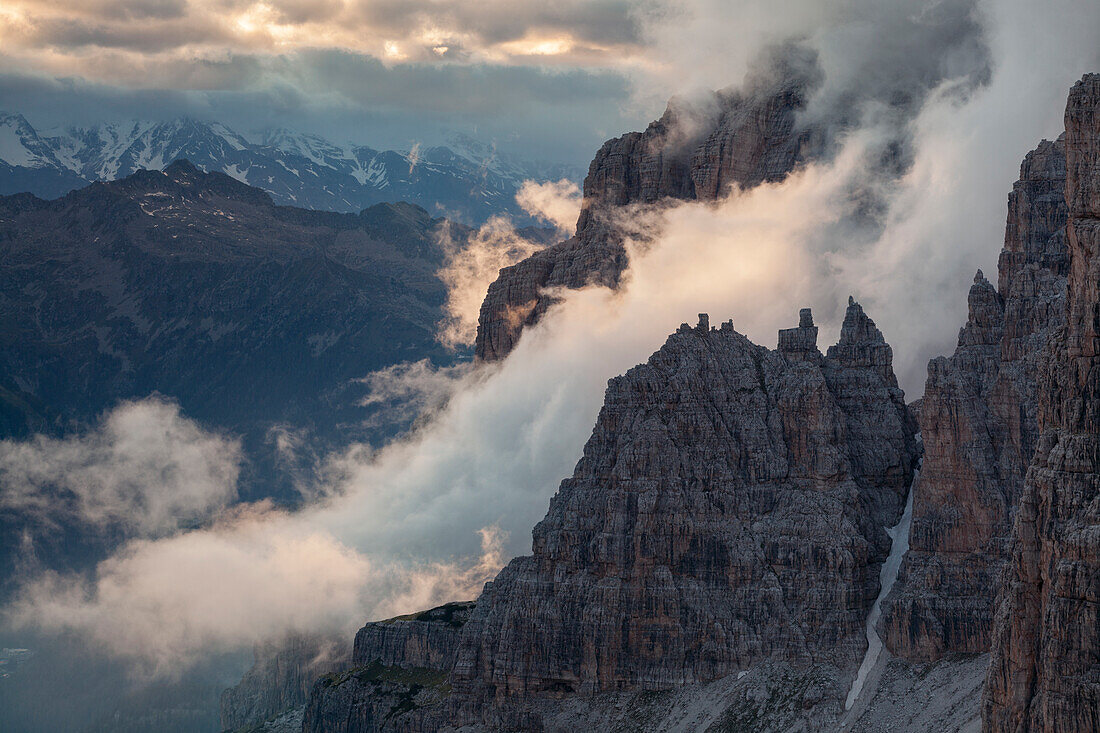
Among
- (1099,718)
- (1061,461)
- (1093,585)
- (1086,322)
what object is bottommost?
(1099,718)

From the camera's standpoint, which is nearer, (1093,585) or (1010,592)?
(1093,585)

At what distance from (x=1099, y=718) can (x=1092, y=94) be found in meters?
61.2

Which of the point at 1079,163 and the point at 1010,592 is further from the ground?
the point at 1079,163

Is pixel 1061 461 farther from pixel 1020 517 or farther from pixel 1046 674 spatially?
pixel 1046 674

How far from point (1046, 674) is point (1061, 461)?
786 inches

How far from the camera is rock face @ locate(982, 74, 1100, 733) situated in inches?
5935

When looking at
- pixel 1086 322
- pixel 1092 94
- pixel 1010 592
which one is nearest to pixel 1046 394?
pixel 1086 322

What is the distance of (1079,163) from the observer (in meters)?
164

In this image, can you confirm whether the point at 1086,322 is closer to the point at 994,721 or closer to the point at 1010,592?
the point at 1010,592

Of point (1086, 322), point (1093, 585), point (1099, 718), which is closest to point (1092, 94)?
point (1086, 322)

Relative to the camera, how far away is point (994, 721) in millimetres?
162375

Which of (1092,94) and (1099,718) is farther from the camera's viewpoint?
(1092,94)

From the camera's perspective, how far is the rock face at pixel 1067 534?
495 ft

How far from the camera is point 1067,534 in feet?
503
